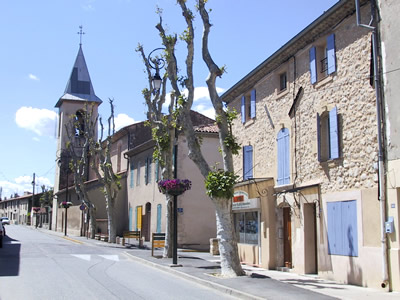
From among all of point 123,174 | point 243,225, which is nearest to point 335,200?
point 243,225

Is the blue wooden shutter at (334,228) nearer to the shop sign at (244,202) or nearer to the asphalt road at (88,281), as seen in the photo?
the asphalt road at (88,281)

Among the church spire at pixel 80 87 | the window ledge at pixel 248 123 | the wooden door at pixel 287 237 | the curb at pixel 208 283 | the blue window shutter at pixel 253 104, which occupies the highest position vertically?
the church spire at pixel 80 87

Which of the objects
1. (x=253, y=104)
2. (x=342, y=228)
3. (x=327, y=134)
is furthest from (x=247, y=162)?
(x=342, y=228)

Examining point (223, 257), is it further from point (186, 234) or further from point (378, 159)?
point (186, 234)

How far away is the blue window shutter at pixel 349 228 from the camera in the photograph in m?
11.8

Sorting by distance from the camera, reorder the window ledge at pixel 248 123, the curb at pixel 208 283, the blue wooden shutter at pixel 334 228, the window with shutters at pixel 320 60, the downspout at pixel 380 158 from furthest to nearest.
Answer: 1. the window ledge at pixel 248 123
2. the window with shutters at pixel 320 60
3. the blue wooden shutter at pixel 334 228
4. the downspout at pixel 380 158
5. the curb at pixel 208 283

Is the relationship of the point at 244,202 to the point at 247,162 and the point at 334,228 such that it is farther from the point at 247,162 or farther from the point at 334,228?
the point at 334,228

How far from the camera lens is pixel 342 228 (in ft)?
40.4

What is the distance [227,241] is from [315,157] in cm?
360

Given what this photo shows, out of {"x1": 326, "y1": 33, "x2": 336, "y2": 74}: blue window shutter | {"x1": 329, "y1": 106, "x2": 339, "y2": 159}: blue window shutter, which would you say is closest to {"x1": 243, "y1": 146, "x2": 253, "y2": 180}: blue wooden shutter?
{"x1": 329, "y1": 106, "x2": 339, "y2": 159}: blue window shutter

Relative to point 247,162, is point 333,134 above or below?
above

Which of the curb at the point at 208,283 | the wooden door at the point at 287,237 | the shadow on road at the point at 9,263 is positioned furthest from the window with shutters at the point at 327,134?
the shadow on road at the point at 9,263

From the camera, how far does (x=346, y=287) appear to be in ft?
37.0

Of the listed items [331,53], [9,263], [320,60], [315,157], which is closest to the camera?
[331,53]
